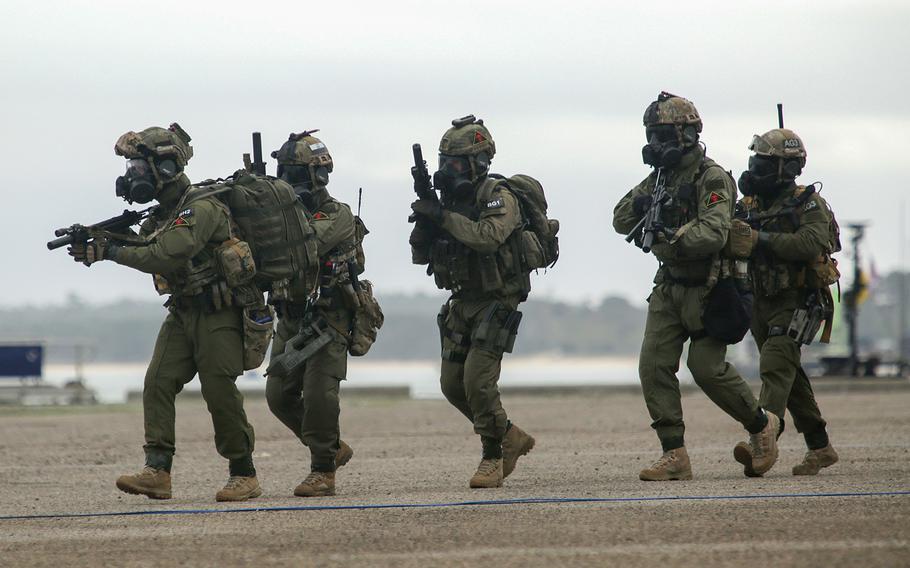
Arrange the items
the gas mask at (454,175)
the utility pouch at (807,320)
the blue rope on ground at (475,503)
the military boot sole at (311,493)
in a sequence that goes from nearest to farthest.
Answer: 1. the blue rope on ground at (475,503)
2. the military boot sole at (311,493)
3. the gas mask at (454,175)
4. the utility pouch at (807,320)

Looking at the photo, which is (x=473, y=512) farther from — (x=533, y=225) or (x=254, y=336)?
(x=533, y=225)

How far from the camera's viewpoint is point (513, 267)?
981 centimetres

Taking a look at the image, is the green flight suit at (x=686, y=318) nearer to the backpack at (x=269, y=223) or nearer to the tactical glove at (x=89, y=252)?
the backpack at (x=269, y=223)

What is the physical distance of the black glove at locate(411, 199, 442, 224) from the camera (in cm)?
962

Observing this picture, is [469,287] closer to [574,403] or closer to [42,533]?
[42,533]

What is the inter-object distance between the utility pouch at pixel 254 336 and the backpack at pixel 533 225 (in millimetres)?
1739

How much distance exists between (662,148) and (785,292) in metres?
1.33

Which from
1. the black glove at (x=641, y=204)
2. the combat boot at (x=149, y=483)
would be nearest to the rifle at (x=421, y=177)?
the black glove at (x=641, y=204)

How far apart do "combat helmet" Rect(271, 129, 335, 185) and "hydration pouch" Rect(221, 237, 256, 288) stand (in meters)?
0.96

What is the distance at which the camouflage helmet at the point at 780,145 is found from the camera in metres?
10.2

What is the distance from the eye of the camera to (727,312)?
31.2 feet

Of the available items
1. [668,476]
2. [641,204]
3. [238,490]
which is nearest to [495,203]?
[641,204]

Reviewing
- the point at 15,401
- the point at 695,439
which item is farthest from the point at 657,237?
the point at 15,401

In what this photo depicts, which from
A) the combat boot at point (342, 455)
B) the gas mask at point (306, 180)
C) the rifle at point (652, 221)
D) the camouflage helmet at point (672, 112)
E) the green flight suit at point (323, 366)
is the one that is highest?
the camouflage helmet at point (672, 112)
